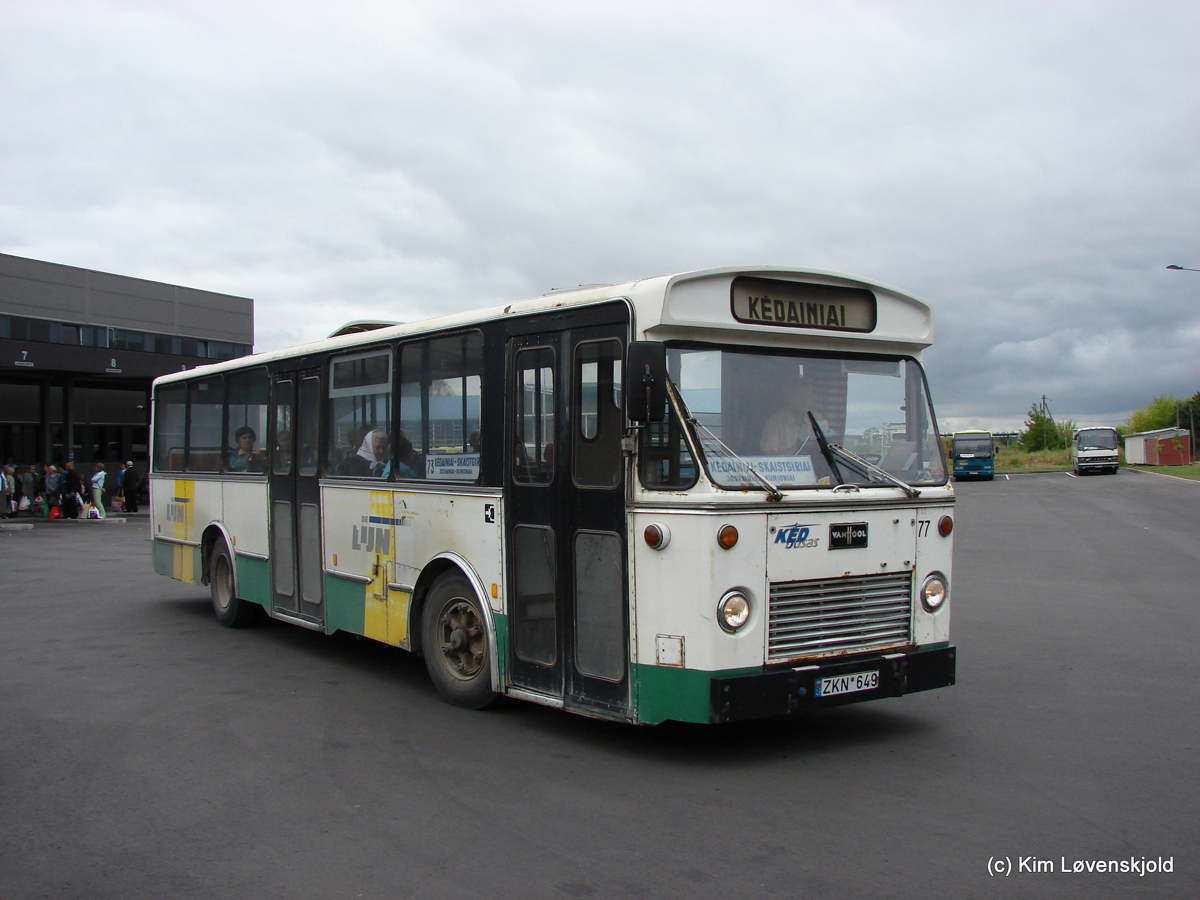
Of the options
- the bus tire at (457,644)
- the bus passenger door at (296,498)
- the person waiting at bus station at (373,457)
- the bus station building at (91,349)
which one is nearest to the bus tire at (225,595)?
the bus passenger door at (296,498)

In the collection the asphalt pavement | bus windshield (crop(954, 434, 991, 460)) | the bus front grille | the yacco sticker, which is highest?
bus windshield (crop(954, 434, 991, 460))

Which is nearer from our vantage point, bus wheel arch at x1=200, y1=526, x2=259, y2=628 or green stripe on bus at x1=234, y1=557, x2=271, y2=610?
green stripe on bus at x1=234, y1=557, x2=271, y2=610

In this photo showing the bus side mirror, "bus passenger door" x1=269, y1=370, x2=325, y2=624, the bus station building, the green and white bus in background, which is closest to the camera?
the bus side mirror

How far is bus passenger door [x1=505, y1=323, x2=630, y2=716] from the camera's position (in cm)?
638

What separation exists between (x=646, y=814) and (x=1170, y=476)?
54.4 meters

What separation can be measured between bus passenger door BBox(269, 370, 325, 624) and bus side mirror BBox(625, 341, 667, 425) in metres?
4.85

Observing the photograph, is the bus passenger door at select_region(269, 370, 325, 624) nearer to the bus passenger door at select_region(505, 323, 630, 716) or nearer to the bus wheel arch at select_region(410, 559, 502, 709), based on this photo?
the bus wheel arch at select_region(410, 559, 502, 709)

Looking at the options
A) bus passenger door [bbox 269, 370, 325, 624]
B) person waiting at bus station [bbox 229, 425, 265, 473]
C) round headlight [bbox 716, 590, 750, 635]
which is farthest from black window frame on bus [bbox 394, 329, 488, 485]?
person waiting at bus station [bbox 229, 425, 265, 473]

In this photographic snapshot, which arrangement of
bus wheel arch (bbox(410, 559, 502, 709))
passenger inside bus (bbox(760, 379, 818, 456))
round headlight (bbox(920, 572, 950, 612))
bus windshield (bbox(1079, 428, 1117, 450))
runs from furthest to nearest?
bus windshield (bbox(1079, 428, 1117, 450)) → bus wheel arch (bbox(410, 559, 502, 709)) → round headlight (bbox(920, 572, 950, 612)) → passenger inside bus (bbox(760, 379, 818, 456))

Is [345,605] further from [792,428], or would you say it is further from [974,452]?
[974,452]

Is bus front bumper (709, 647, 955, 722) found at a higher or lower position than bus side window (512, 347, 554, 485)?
lower

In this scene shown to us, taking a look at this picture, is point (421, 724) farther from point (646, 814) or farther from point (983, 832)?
point (983, 832)

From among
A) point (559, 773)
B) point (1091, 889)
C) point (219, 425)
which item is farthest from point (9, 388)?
point (1091, 889)

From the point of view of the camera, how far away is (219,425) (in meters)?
12.0
